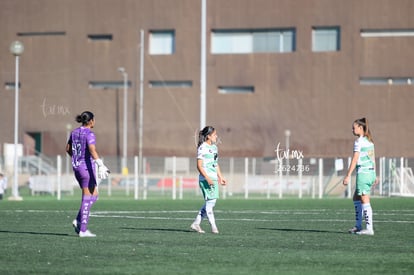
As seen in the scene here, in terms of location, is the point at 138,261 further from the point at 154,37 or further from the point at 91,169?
the point at 154,37

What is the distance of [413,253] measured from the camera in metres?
15.0

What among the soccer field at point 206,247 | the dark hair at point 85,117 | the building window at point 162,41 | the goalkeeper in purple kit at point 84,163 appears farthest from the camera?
the building window at point 162,41

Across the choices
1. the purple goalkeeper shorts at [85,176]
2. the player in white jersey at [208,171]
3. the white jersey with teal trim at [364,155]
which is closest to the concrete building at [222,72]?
the white jersey with teal trim at [364,155]

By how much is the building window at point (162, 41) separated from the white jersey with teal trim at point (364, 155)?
51.8m

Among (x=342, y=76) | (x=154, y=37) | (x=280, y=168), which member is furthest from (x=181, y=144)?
(x=280, y=168)

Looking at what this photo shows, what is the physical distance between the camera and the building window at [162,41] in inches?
2776

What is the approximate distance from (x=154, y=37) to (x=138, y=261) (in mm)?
57763

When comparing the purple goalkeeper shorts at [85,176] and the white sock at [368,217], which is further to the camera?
the white sock at [368,217]

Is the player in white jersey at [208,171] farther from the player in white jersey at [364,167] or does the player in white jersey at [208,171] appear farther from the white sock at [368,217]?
the white sock at [368,217]

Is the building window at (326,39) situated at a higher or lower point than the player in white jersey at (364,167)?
higher

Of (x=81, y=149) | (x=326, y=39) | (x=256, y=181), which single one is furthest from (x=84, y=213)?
(x=326, y=39)

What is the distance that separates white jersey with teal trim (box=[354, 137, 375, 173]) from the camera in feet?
62.8

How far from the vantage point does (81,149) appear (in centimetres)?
1816

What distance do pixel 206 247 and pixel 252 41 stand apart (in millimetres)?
54103
